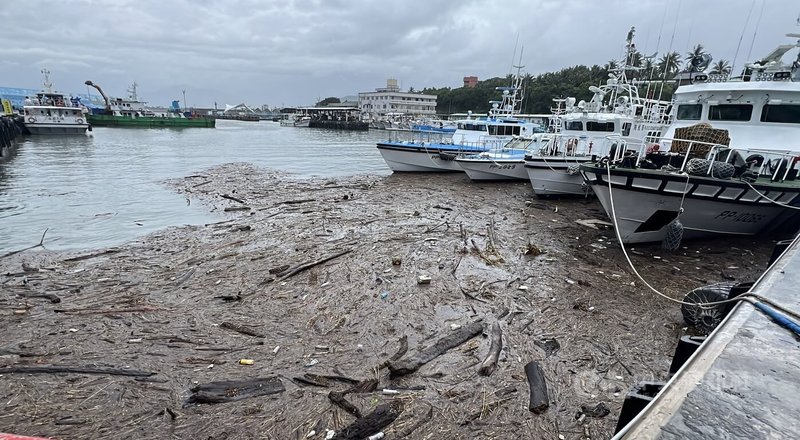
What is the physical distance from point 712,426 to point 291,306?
517 cm

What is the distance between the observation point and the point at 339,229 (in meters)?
10.1

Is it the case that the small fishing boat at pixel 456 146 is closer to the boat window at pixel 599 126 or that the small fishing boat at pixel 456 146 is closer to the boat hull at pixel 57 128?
the boat window at pixel 599 126

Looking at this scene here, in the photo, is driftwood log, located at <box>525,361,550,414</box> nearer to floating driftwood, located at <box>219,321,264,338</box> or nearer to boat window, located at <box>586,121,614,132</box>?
floating driftwood, located at <box>219,321,264,338</box>

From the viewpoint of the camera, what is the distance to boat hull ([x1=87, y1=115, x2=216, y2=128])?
6256 cm

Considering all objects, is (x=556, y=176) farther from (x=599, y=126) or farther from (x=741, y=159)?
(x=741, y=159)

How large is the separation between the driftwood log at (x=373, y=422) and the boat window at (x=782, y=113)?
1238 centimetres

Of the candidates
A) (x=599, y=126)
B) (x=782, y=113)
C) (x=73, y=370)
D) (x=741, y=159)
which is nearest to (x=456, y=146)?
(x=599, y=126)

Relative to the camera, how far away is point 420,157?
20312mm

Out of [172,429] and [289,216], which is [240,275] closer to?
[172,429]

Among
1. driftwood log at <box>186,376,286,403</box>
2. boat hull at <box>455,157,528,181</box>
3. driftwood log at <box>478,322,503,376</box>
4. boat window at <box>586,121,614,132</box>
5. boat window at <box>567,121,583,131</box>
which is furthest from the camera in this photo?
boat hull at <box>455,157,528,181</box>

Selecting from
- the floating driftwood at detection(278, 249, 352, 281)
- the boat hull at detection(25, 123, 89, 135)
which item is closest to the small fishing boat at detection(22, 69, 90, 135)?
the boat hull at detection(25, 123, 89, 135)

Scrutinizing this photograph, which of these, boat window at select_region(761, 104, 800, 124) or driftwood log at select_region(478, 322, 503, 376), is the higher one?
boat window at select_region(761, 104, 800, 124)

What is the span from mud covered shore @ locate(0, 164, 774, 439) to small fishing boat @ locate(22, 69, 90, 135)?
1820 inches

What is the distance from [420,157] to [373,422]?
1771 centimetres
